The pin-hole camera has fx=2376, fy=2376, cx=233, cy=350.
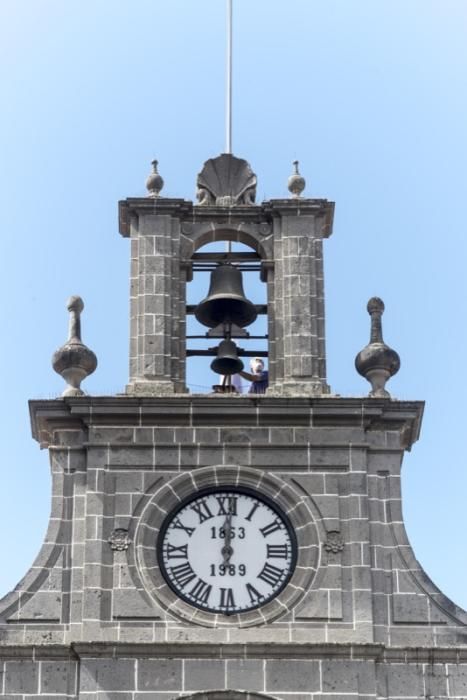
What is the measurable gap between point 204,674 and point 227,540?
1.83 metres

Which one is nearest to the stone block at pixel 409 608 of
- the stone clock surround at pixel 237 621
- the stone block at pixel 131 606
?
the stone clock surround at pixel 237 621

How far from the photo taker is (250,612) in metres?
27.4

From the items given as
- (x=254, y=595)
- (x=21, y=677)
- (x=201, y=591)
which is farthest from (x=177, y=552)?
(x=21, y=677)

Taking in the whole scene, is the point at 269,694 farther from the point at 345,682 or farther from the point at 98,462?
the point at 98,462

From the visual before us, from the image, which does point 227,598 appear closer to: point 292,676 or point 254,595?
point 254,595

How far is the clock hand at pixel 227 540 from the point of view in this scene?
27812 millimetres

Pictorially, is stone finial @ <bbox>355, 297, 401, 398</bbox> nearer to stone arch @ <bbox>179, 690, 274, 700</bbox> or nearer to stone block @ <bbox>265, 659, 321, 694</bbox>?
stone block @ <bbox>265, 659, 321, 694</bbox>

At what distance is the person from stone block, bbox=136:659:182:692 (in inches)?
176

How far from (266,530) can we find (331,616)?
53.9 inches

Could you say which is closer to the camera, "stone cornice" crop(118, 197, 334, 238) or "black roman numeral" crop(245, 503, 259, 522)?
"black roman numeral" crop(245, 503, 259, 522)

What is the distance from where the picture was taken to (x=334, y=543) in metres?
27.8

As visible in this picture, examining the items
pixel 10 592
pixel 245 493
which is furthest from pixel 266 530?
pixel 10 592

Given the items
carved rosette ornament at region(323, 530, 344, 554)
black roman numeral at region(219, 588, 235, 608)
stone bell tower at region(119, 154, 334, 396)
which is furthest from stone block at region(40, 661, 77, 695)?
stone bell tower at region(119, 154, 334, 396)

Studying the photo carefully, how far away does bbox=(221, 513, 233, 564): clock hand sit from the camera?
91.2ft
